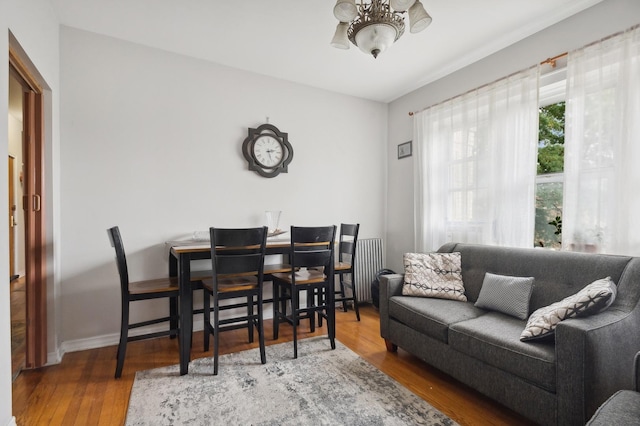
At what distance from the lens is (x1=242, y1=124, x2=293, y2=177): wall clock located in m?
3.40

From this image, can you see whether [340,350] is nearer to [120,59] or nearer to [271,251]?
[271,251]

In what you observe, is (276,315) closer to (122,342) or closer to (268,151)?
(122,342)

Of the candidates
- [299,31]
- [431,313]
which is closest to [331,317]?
[431,313]

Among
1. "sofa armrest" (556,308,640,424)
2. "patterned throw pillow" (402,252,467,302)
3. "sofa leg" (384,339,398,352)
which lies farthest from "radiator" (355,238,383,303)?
"sofa armrest" (556,308,640,424)

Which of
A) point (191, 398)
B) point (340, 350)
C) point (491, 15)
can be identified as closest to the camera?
point (191, 398)

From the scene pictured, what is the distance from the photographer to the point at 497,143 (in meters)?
2.88

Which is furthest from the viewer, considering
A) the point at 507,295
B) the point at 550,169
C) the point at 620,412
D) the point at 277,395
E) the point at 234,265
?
the point at 550,169

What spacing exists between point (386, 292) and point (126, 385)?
1935 mm

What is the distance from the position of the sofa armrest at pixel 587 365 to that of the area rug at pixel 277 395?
585mm

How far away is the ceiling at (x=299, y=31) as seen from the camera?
7.81 feet

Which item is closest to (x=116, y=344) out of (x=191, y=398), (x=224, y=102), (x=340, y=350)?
(x=191, y=398)

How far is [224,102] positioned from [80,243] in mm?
1799

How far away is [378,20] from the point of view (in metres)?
1.99

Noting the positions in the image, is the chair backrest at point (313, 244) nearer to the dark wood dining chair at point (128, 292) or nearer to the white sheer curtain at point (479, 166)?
the dark wood dining chair at point (128, 292)
